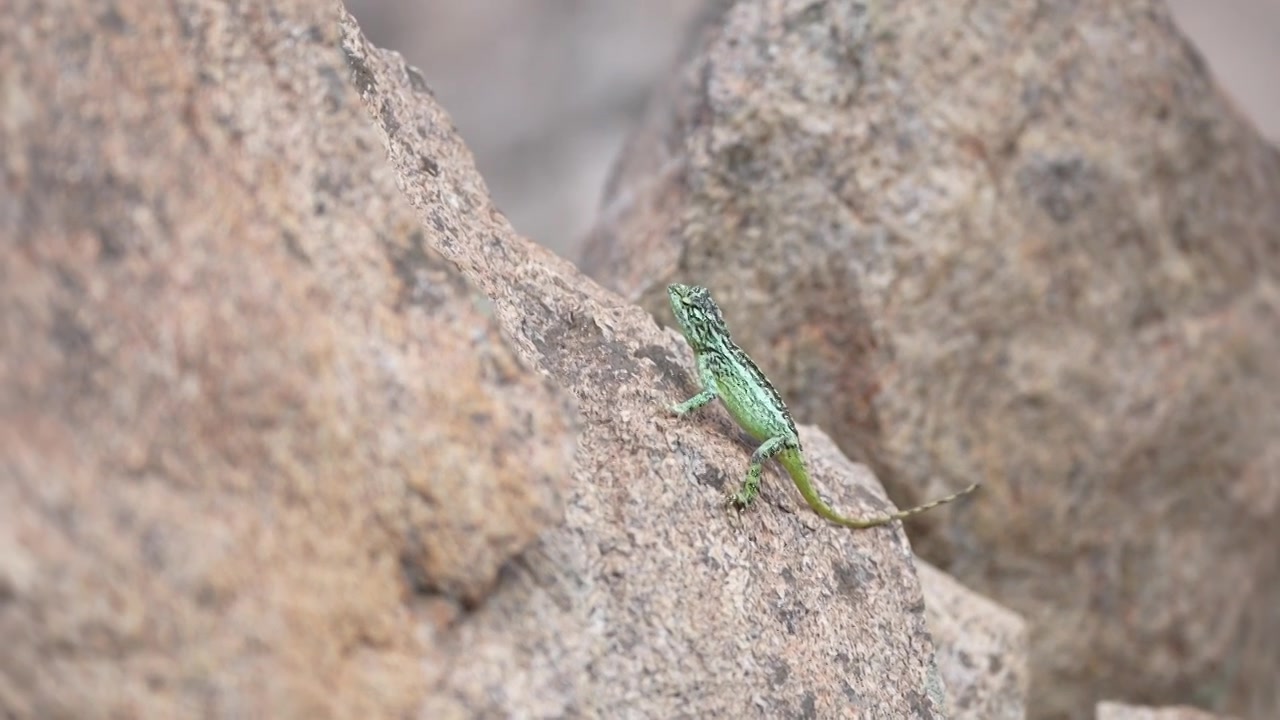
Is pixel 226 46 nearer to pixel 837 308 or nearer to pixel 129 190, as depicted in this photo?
pixel 129 190

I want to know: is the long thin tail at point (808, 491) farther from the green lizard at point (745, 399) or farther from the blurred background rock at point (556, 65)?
the blurred background rock at point (556, 65)

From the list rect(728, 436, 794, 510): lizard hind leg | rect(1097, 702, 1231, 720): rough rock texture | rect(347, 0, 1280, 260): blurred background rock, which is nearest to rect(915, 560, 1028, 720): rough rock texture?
rect(1097, 702, 1231, 720): rough rock texture

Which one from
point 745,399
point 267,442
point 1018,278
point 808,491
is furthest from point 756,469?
point 1018,278

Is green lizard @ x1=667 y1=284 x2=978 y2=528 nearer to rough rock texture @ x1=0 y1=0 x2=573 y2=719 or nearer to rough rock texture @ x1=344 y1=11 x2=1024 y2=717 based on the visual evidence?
rough rock texture @ x1=344 y1=11 x2=1024 y2=717

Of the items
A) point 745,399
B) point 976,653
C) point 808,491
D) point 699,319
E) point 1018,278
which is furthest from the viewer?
point 1018,278

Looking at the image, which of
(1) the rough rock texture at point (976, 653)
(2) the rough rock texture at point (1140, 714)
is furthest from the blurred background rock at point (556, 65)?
(2) the rough rock texture at point (1140, 714)

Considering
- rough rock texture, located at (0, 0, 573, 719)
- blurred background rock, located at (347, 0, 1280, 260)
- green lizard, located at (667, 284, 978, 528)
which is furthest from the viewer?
blurred background rock, located at (347, 0, 1280, 260)

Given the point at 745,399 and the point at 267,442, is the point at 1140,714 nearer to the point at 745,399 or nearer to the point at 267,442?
the point at 745,399
